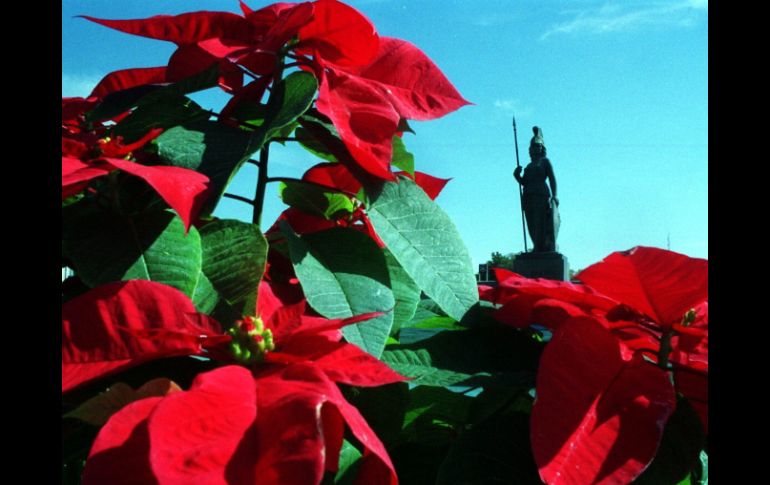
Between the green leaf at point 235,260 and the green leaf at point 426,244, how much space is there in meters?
0.06

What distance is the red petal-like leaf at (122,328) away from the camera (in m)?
0.24

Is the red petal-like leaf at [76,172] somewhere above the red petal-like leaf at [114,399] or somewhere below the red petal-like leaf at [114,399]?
above

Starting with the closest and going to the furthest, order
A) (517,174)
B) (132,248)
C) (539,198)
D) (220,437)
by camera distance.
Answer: (220,437), (132,248), (539,198), (517,174)

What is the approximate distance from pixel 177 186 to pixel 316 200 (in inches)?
6.0

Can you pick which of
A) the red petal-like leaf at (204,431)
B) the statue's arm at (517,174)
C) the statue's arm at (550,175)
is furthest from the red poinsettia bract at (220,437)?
the statue's arm at (517,174)

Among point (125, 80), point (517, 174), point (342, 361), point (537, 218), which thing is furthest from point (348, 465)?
point (517, 174)

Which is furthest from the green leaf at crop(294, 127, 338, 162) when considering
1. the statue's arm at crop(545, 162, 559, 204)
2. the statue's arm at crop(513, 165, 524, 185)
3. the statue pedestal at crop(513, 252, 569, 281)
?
the statue's arm at crop(513, 165, 524, 185)

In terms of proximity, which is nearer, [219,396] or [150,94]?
[219,396]

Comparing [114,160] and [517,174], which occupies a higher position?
[517,174]

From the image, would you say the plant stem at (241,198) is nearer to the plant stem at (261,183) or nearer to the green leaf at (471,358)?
the plant stem at (261,183)

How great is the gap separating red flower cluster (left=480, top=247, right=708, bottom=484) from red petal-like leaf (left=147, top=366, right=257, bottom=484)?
0.34 feet

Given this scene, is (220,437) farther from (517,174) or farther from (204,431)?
(517,174)

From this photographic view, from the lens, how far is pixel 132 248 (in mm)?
293
